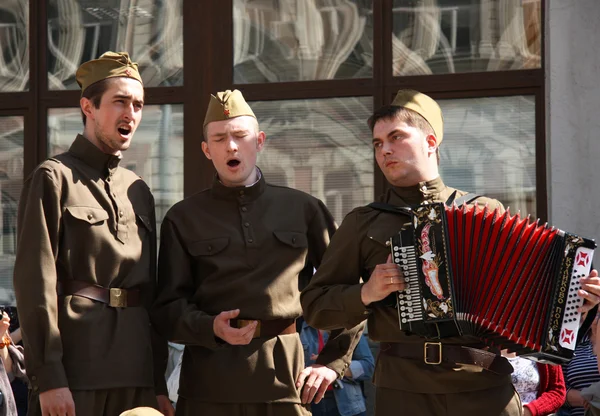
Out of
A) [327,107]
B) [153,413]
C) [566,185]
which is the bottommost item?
[153,413]

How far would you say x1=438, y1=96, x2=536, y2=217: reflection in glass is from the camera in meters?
6.93

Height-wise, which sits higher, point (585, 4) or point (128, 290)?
point (585, 4)

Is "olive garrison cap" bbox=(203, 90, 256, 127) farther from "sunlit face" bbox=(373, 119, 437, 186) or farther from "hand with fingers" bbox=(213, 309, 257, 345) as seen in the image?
"hand with fingers" bbox=(213, 309, 257, 345)

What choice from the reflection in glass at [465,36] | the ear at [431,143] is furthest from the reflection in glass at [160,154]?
the ear at [431,143]

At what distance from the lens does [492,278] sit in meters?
4.09

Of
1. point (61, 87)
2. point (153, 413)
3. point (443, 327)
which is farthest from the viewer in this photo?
→ point (61, 87)

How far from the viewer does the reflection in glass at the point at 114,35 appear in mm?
7465

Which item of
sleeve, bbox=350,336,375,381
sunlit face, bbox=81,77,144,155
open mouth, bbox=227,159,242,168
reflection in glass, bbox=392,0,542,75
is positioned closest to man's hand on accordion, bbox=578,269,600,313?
open mouth, bbox=227,159,242,168

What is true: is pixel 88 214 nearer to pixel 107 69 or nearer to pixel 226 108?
pixel 107 69

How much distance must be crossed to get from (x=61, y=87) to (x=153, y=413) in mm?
4785

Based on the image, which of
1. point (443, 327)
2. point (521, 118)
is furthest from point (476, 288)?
point (521, 118)

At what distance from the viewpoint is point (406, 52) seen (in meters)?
7.13

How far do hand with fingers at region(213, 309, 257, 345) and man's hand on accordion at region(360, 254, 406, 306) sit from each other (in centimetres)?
67

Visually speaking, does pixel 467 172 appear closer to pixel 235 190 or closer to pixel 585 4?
pixel 585 4
